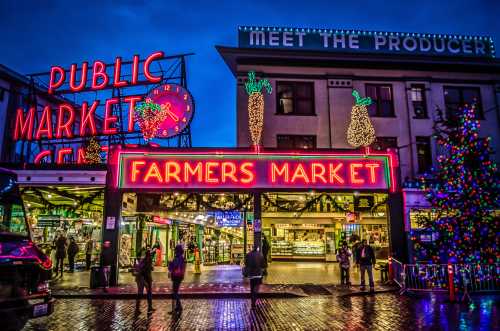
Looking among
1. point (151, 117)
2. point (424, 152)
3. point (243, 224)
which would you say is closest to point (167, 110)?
point (151, 117)

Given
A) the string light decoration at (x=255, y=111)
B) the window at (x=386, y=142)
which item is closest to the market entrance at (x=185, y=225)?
the string light decoration at (x=255, y=111)

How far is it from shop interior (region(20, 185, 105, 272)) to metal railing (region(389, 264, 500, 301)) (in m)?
16.3

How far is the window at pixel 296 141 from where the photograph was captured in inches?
910

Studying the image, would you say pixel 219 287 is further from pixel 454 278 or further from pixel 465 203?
pixel 465 203

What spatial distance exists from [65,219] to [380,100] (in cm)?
2065

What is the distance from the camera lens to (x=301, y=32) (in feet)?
82.4

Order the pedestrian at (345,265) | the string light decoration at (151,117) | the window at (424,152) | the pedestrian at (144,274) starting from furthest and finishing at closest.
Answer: the window at (424,152) < the string light decoration at (151,117) < the pedestrian at (345,265) < the pedestrian at (144,274)

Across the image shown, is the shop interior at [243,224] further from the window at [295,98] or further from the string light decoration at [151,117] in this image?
the window at [295,98]

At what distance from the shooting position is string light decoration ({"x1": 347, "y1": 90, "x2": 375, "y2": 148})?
854 inches

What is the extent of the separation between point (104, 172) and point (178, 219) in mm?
8212

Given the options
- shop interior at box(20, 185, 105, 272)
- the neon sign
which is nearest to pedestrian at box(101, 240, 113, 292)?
shop interior at box(20, 185, 105, 272)

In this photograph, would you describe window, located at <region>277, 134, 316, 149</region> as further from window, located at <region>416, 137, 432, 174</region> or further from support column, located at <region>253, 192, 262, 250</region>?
window, located at <region>416, 137, 432, 174</region>

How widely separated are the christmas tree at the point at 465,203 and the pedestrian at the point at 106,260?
495 inches

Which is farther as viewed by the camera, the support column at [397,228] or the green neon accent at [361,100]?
the green neon accent at [361,100]
